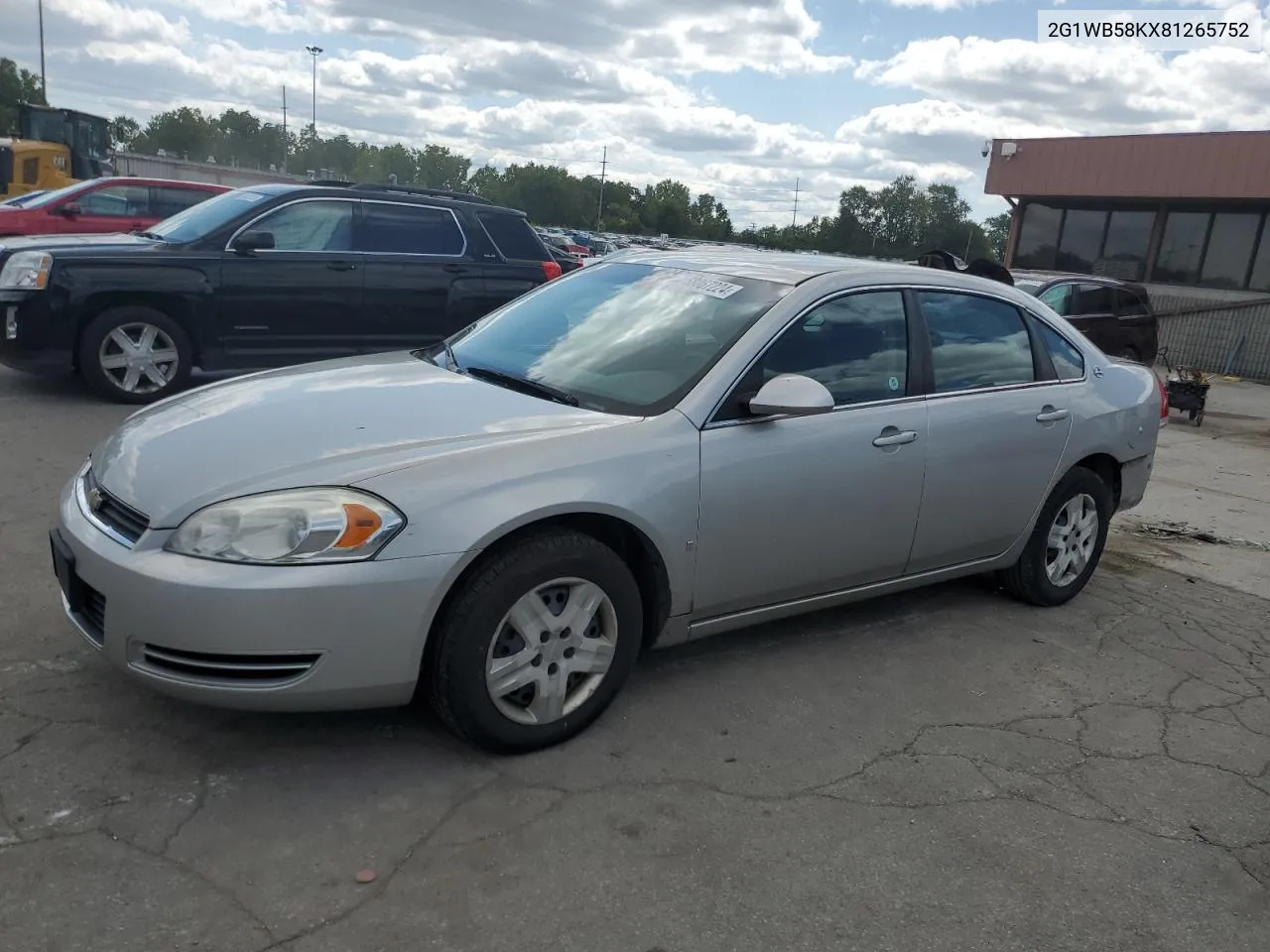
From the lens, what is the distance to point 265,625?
2750mm

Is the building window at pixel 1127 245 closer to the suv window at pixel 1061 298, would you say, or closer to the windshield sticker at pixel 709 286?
the suv window at pixel 1061 298

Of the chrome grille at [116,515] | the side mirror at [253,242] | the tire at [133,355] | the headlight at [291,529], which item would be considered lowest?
the tire at [133,355]

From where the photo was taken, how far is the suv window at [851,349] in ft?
12.5

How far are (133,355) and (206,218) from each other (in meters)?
1.22

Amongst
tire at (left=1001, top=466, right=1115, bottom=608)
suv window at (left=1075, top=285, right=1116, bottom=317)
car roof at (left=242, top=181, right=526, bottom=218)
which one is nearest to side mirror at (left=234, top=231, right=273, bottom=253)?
car roof at (left=242, top=181, right=526, bottom=218)

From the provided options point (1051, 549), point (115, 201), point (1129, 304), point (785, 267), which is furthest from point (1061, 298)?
point (115, 201)

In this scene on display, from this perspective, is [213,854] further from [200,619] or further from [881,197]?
[881,197]

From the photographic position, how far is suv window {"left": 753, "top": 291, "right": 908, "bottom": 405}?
3.81m

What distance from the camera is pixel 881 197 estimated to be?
5947cm

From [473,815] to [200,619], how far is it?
0.91 metres

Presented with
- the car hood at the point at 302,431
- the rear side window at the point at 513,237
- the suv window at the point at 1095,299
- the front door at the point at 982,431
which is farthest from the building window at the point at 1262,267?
the car hood at the point at 302,431

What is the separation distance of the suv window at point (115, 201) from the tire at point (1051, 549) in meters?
11.3

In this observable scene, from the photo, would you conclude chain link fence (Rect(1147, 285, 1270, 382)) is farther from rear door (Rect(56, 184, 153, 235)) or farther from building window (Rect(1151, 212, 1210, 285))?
rear door (Rect(56, 184, 153, 235))

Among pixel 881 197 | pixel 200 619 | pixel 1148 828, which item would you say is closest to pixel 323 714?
pixel 200 619
